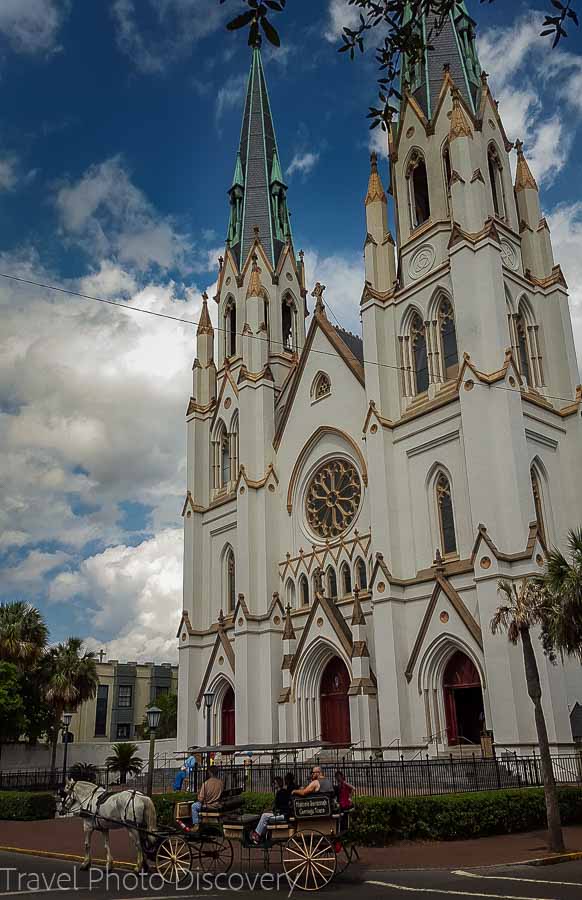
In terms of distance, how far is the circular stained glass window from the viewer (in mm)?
34156

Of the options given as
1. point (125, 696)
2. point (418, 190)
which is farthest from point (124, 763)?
point (125, 696)

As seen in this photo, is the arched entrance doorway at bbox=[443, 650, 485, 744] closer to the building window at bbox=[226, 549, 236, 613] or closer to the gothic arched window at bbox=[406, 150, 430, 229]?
the building window at bbox=[226, 549, 236, 613]

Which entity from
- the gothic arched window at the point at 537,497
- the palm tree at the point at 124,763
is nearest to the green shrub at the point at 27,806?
the palm tree at the point at 124,763

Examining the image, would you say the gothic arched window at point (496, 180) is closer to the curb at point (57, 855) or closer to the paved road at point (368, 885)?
the paved road at point (368, 885)

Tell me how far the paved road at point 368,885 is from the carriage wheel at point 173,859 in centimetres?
32

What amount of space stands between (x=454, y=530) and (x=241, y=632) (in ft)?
37.3

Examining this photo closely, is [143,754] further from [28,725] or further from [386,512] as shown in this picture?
[386,512]

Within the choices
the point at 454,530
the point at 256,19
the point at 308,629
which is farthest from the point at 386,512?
the point at 256,19

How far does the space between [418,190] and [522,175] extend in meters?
4.70

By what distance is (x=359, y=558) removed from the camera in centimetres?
3253

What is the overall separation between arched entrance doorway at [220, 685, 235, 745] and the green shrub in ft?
45.8

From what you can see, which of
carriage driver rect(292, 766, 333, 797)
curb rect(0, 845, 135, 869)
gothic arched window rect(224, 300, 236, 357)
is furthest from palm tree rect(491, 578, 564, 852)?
gothic arched window rect(224, 300, 236, 357)

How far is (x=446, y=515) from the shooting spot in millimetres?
29656

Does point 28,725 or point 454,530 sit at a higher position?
point 454,530
